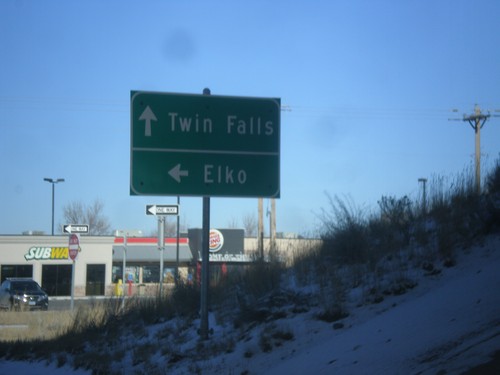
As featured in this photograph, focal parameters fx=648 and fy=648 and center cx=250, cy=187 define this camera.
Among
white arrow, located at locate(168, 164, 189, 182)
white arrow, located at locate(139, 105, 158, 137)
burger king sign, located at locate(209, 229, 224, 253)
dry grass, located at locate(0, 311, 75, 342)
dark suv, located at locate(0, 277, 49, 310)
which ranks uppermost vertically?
white arrow, located at locate(139, 105, 158, 137)

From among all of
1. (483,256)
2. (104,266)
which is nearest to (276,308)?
(483,256)

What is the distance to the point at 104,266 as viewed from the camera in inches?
1946

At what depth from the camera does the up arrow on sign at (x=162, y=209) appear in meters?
19.2

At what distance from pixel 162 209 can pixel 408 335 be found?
13404 millimetres

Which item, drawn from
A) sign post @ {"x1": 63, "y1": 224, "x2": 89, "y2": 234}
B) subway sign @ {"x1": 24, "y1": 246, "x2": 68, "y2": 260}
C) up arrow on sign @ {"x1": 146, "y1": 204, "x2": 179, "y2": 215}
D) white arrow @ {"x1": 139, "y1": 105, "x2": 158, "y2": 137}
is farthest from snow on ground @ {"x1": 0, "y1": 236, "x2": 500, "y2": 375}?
subway sign @ {"x1": 24, "y1": 246, "x2": 68, "y2": 260}

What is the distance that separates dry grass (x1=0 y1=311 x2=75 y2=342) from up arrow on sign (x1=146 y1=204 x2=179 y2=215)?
3702 mm

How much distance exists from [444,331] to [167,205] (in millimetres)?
13863

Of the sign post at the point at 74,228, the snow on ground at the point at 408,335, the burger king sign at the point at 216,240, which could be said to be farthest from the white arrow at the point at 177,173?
the burger king sign at the point at 216,240

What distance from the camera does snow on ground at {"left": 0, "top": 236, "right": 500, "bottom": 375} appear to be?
5.78 metres

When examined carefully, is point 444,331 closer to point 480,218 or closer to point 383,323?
point 383,323

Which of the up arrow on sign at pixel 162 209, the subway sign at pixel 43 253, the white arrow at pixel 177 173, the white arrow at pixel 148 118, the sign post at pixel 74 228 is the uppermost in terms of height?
the white arrow at pixel 148 118

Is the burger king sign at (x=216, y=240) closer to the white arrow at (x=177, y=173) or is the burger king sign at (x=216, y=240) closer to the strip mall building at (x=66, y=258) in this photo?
the strip mall building at (x=66, y=258)

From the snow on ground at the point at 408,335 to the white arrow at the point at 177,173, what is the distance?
2559 mm

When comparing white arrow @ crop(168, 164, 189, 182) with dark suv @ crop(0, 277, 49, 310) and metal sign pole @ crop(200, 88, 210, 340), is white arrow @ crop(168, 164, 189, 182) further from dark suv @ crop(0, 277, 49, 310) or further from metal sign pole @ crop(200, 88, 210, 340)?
dark suv @ crop(0, 277, 49, 310)
